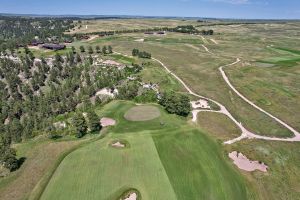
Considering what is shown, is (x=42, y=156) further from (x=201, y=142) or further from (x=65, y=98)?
(x=65, y=98)

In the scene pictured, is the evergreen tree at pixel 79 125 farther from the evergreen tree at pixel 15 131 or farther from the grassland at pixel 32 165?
the evergreen tree at pixel 15 131

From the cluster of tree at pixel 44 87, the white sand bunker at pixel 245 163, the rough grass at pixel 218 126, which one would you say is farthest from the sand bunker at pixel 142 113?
the white sand bunker at pixel 245 163

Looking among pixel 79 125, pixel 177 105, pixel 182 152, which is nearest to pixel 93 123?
pixel 79 125

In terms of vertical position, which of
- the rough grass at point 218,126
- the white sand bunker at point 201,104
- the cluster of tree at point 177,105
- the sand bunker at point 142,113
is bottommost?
the rough grass at point 218,126

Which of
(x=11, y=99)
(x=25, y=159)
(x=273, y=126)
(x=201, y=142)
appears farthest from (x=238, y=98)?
(x=11, y=99)

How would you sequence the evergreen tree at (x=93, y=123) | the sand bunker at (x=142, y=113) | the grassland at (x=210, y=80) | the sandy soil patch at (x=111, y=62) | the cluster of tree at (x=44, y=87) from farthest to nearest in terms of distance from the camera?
the sandy soil patch at (x=111, y=62), the cluster of tree at (x=44, y=87), the grassland at (x=210, y=80), the sand bunker at (x=142, y=113), the evergreen tree at (x=93, y=123)

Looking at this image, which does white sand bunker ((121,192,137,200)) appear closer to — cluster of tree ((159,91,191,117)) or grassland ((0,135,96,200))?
grassland ((0,135,96,200))

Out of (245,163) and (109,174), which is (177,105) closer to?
(245,163)
